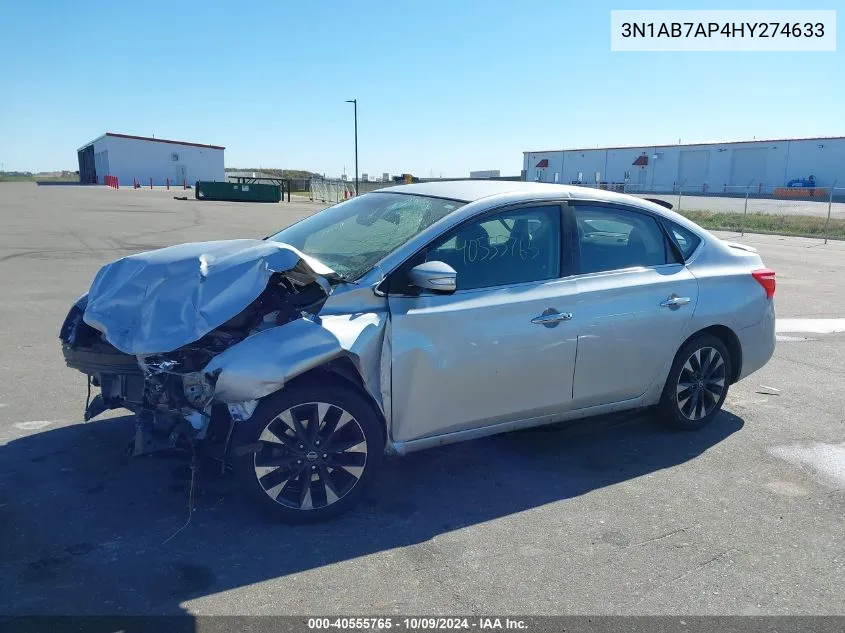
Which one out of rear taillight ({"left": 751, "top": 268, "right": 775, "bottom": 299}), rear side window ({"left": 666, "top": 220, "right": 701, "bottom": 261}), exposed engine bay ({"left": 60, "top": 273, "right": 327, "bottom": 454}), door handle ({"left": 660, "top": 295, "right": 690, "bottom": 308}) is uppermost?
rear side window ({"left": 666, "top": 220, "right": 701, "bottom": 261})

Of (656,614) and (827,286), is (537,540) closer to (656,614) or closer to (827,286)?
(656,614)

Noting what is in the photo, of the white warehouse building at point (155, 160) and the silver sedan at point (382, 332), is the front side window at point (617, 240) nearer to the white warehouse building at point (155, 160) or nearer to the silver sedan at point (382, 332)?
the silver sedan at point (382, 332)

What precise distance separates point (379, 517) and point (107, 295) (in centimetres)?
196

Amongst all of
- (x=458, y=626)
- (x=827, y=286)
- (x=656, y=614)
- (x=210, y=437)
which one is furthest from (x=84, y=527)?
(x=827, y=286)

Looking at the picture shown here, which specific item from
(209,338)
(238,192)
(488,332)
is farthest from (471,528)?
(238,192)

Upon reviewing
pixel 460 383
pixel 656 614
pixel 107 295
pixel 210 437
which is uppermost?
pixel 107 295

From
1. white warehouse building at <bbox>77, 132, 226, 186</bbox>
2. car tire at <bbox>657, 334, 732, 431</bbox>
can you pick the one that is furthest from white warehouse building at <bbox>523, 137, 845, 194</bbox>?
car tire at <bbox>657, 334, 732, 431</bbox>

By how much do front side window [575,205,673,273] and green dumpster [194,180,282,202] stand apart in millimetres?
39806

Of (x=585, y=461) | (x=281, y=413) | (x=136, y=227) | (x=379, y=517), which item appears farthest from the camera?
(x=136, y=227)

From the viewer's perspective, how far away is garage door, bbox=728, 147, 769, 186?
62.7 m

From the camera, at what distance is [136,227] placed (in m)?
20.0

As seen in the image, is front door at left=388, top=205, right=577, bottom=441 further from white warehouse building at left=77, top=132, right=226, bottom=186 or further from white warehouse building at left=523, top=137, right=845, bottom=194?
white warehouse building at left=77, top=132, right=226, bottom=186

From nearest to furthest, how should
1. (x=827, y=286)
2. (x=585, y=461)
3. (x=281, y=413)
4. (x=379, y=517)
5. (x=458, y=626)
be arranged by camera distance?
(x=458, y=626)
(x=281, y=413)
(x=379, y=517)
(x=585, y=461)
(x=827, y=286)

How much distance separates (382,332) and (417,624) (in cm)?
142
